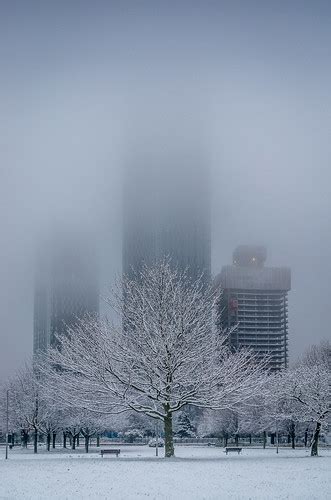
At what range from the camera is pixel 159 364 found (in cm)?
4091

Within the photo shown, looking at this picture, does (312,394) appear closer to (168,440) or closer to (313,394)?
(313,394)

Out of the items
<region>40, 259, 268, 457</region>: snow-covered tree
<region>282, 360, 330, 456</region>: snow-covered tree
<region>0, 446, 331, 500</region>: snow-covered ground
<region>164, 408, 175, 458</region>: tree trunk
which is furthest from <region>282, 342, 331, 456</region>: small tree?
<region>0, 446, 331, 500</region>: snow-covered ground

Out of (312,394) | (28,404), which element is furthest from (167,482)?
(28,404)

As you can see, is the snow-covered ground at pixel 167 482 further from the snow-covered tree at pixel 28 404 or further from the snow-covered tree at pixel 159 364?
the snow-covered tree at pixel 28 404

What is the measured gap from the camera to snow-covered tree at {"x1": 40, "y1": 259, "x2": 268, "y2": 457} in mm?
41031

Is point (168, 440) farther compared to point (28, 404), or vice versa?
point (28, 404)

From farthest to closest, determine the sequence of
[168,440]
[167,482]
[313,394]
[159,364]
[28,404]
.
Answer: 1. [28,404]
2. [313,394]
3. [168,440]
4. [159,364]
5. [167,482]

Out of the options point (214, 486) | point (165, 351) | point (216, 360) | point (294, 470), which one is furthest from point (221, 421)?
point (214, 486)

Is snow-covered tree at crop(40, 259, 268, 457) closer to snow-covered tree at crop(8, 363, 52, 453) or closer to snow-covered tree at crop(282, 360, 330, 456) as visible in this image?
snow-covered tree at crop(282, 360, 330, 456)

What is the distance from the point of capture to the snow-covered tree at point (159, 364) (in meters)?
41.0

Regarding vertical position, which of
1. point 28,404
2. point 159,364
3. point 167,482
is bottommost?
point 28,404

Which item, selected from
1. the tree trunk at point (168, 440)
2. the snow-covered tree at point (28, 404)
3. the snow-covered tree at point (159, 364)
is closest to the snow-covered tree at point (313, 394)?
the snow-covered tree at point (159, 364)

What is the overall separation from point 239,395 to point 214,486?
1915 centimetres

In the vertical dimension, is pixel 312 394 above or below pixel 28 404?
above
